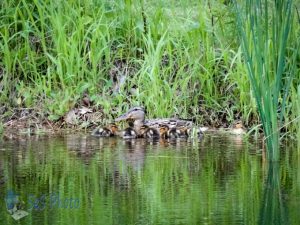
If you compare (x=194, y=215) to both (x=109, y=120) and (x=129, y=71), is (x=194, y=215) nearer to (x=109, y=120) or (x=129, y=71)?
(x=109, y=120)

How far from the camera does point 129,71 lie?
1012cm

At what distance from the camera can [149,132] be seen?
29.1 feet

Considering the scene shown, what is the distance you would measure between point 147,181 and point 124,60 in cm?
384

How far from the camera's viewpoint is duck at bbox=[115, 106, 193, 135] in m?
8.77

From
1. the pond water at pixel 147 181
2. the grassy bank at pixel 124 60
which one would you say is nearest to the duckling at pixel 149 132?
the pond water at pixel 147 181

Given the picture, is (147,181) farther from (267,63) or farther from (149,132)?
(149,132)

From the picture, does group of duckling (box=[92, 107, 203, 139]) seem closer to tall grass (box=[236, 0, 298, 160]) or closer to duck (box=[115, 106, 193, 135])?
duck (box=[115, 106, 193, 135])

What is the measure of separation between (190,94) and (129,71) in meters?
0.90

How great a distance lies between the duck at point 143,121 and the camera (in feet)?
28.8

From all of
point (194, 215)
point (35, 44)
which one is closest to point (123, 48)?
point (35, 44)
